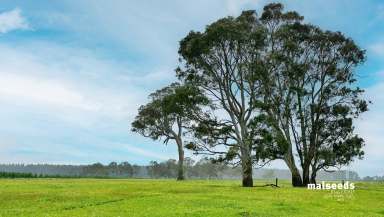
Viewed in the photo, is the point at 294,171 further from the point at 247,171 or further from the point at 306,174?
the point at 247,171

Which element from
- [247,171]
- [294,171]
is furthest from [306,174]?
[247,171]

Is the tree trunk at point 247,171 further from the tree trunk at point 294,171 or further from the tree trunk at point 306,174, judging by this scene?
the tree trunk at point 306,174

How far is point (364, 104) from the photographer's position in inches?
2800

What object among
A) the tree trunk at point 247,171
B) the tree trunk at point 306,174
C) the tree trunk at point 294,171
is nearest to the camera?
the tree trunk at point 247,171

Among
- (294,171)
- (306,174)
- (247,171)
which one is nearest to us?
(247,171)

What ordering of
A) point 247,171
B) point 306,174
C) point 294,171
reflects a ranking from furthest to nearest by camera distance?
point 306,174, point 294,171, point 247,171

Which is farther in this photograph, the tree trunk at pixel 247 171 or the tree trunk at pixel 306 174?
the tree trunk at pixel 306 174

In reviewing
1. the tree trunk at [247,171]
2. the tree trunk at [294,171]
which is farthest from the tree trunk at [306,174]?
the tree trunk at [247,171]

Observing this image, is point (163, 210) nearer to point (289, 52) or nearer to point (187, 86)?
point (187, 86)

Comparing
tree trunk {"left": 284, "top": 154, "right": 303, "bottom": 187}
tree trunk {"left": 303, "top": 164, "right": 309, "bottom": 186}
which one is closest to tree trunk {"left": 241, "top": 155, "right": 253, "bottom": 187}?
tree trunk {"left": 284, "top": 154, "right": 303, "bottom": 187}

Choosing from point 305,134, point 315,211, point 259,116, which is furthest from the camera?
point 305,134

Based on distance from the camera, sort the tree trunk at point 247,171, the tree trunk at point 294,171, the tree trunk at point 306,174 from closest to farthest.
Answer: the tree trunk at point 247,171
the tree trunk at point 294,171
the tree trunk at point 306,174

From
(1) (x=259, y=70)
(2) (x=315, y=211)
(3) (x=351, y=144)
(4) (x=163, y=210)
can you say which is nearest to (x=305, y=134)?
(3) (x=351, y=144)

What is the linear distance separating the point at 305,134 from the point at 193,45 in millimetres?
19948
